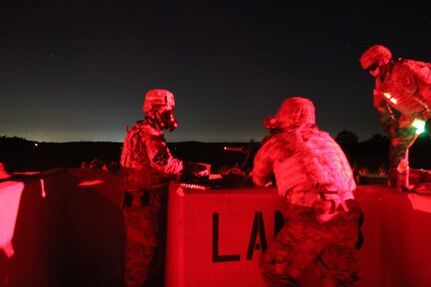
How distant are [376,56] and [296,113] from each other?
284 cm

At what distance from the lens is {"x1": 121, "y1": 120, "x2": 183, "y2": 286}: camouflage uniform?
4.13 metres

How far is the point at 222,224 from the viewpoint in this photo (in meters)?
3.10

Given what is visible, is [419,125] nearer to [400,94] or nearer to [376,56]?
[400,94]

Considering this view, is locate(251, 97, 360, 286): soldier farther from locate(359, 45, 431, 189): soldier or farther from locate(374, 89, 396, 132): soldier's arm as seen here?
locate(374, 89, 396, 132): soldier's arm

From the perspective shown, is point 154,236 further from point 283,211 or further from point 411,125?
point 411,125

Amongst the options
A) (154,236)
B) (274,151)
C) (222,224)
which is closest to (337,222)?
(274,151)

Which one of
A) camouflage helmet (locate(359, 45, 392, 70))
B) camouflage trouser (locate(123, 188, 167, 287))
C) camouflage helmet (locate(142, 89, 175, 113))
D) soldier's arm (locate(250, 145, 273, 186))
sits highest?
camouflage helmet (locate(359, 45, 392, 70))

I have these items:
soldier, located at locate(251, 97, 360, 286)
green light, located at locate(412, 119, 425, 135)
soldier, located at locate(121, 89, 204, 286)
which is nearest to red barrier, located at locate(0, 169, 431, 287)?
soldier, located at locate(251, 97, 360, 286)

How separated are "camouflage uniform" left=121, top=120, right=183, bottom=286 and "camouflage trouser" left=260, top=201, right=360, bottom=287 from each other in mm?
1570

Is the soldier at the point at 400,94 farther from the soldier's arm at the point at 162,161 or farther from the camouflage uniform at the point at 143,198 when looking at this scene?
the camouflage uniform at the point at 143,198

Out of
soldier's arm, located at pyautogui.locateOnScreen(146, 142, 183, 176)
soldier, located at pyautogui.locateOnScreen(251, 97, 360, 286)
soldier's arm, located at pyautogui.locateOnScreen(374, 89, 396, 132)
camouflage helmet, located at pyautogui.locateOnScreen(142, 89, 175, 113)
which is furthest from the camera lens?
soldier's arm, located at pyautogui.locateOnScreen(374, 89, 396, 132)

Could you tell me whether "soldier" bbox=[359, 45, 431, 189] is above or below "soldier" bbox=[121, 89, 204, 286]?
above

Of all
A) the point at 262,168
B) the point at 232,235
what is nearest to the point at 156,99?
the point at 262,168

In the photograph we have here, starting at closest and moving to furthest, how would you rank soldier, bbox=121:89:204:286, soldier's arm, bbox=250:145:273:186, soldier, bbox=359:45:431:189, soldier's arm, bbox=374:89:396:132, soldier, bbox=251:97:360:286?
soldier, bbox=251:97:360:286 → soldier's arm, bbox=250:145:273:186 → soldier, bbox=121:89:204:286 → soldier, bbox=359:45:431:189 → soldier's arm, bbox=374:89:396:132
